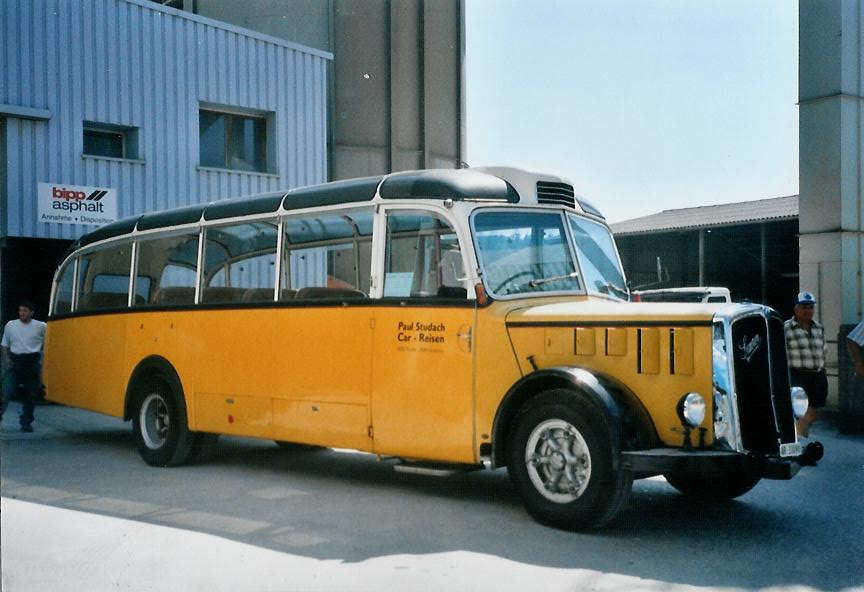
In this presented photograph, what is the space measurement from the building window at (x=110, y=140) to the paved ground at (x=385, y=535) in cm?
975

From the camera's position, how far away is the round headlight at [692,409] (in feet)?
20.5

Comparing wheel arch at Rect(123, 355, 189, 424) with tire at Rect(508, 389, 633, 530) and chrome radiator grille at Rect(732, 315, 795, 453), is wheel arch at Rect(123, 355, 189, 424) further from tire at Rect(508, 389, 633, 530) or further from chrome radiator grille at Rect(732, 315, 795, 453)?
chrome radiator grille at Rect(732, 315, 795, 453)

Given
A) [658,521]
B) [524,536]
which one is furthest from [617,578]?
[658,521]

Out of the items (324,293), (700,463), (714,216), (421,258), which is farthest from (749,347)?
(714,216)

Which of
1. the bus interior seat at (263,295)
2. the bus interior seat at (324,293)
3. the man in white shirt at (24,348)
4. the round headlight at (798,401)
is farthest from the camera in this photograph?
the man in white shirt at (24,348)

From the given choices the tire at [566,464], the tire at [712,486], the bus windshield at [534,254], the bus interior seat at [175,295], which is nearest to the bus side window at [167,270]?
the bus interior seat at [175,295]

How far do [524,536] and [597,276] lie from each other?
2425 mm

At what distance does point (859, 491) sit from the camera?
8.38m

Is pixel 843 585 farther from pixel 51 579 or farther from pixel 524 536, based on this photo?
pixel 51 579

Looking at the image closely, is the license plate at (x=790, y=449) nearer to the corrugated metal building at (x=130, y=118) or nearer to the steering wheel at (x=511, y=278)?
the steering wheel at (x=511, y=278)

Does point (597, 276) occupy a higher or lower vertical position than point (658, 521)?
higher

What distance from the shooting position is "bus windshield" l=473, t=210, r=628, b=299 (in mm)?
7527

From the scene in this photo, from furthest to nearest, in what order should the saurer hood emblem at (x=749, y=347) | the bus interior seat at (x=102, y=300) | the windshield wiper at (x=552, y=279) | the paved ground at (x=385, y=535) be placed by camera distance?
the bus interior seat at (x=102, y=300) → the windshield wiper at (x=552, y=279) → the saurer hood emblem at (x=749, y=347) → the paved ground at (x=385, y=535)

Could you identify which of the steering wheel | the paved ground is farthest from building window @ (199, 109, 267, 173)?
the steering wheel
